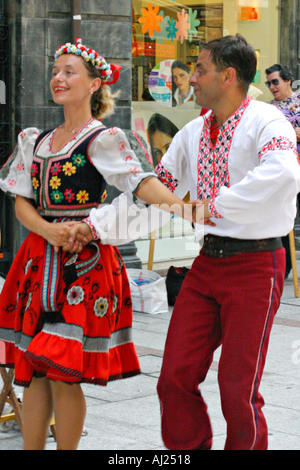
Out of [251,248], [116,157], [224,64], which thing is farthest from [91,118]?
[251,248]

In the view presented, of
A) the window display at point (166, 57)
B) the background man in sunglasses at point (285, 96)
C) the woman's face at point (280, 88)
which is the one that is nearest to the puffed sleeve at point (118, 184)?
the background man in sunglasses at point (285, 96)

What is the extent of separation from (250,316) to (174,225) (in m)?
6.21

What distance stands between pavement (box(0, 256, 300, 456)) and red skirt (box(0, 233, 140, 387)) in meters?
0.72

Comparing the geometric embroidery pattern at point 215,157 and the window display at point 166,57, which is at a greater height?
the window display at point 166,57

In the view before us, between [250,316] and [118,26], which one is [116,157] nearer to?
[250,316]

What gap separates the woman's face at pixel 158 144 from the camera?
9680 millimetres

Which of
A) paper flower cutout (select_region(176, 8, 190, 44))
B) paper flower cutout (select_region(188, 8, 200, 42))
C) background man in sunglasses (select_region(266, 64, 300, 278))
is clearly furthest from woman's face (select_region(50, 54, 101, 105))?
paper flower cutout (select_region(188, 8, 200, 42))

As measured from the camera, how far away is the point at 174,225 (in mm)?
9836

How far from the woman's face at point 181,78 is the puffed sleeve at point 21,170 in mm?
6038

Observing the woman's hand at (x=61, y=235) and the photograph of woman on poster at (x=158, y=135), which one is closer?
the woman's hand at (x=61, y=235)

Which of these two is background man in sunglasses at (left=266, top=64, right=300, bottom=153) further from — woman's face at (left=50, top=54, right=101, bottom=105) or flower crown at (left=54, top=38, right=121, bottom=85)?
woman's face at (left=50, top=54, right=101, bottom=105)

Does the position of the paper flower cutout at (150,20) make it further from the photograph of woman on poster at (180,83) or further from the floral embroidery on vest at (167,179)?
the floral embroidery on vest at (167,179)

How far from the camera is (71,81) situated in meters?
3.81

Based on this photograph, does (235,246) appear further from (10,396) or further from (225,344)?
(10,396)
